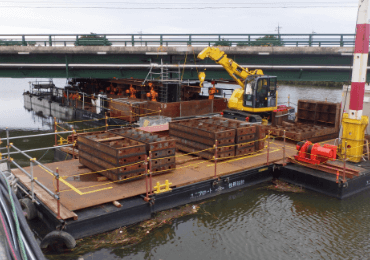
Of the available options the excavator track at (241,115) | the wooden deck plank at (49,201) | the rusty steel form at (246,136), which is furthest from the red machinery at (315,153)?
the wooden deck plank at (49,201)

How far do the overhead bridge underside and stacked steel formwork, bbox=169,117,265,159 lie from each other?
1263 cm

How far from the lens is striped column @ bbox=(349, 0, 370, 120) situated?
14.9m

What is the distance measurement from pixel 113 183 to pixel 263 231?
218 inches

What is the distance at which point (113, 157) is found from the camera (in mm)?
12312

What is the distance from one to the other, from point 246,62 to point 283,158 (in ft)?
52.4

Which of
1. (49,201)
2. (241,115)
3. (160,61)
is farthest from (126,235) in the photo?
(160,61)

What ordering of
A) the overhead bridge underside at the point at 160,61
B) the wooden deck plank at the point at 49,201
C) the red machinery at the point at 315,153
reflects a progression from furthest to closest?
the overhead bridge underside at the point at 160,61 < the red machinery at the point at 315,153 < the wooden deck plank at the point at 49,201

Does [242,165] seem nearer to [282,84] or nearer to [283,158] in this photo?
[283,158]

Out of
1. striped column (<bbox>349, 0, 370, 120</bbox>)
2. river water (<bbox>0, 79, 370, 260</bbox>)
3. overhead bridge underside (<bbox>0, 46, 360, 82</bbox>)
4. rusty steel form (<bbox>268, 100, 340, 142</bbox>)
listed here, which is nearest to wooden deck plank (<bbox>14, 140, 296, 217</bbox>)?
river water (<bbox>0, 79, 370, 260</bbox>)

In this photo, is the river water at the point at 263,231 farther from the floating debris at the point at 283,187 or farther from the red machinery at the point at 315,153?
the red machinery at the point at 315,153

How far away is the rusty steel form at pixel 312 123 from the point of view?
1901 cm

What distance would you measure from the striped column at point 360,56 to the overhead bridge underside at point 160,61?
42.3ft

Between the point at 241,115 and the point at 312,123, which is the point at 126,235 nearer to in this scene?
the point at 241,115

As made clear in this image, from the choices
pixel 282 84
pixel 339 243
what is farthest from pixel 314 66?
pixel 282 84
